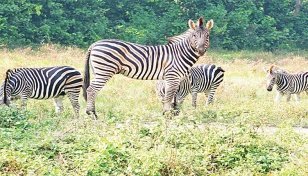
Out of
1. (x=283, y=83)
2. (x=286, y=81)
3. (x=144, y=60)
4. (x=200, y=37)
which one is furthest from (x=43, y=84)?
(x=286, y=81)

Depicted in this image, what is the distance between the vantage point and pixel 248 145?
8.35m

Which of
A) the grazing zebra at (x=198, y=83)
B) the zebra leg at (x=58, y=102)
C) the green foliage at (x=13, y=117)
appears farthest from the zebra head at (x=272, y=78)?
the green foliage at (x=13, y=117)

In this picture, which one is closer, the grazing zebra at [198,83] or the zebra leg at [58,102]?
the zebra leg at [58,102]

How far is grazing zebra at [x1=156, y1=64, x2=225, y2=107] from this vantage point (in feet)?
45.3

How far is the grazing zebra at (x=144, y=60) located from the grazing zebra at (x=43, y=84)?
423 mm

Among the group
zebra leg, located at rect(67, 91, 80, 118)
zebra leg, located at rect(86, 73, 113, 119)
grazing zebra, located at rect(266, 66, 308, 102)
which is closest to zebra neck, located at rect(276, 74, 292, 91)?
grazing zebra, located at rect(266, 66, 308, 102)

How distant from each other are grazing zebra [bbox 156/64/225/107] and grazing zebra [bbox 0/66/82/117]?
2.22 meters

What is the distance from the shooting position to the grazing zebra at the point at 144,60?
12.0 meters

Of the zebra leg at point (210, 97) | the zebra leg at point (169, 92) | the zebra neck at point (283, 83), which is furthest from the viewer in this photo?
the zebra neck at point (283, 83)

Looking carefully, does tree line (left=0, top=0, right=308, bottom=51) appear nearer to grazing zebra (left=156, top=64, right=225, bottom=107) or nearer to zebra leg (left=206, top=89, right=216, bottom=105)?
grazing zebra (left=156, top=64, right=225, bottom=107)

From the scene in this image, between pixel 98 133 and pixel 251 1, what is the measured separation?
99.7 ft

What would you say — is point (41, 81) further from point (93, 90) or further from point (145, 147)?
point (145, 147)

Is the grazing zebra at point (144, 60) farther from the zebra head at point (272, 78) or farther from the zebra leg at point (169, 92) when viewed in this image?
the zebra head at point (272, 78)

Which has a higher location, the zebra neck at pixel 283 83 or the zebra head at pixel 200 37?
the zebra head at pixel 200 37
